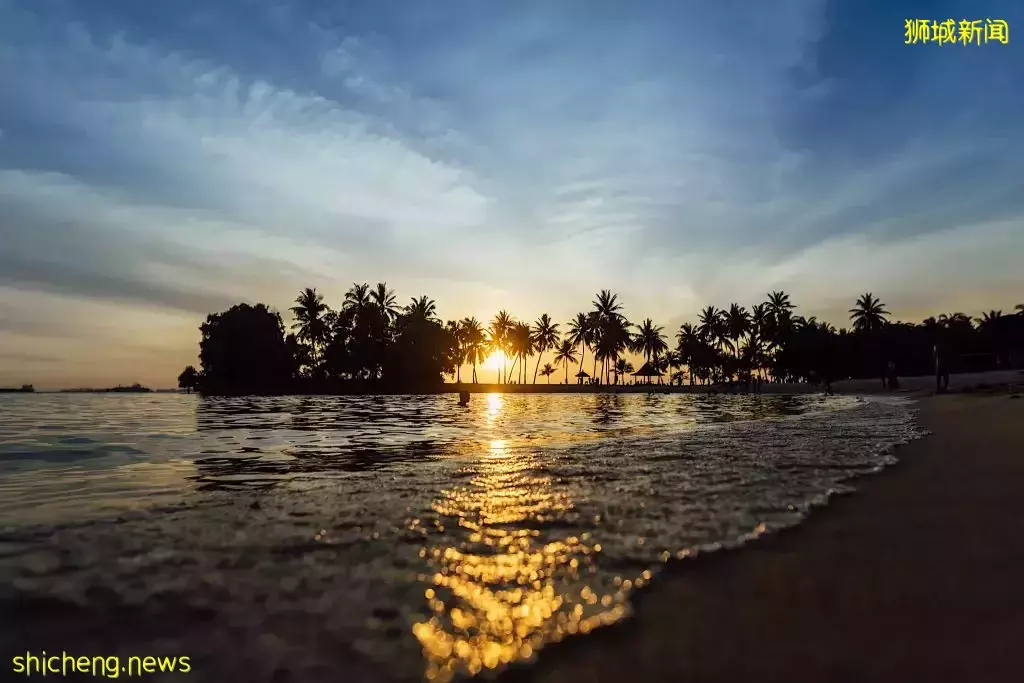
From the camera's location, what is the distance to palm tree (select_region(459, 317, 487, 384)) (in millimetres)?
127412

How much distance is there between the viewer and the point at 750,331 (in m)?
105

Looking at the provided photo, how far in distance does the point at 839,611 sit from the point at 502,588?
A: 191 cm

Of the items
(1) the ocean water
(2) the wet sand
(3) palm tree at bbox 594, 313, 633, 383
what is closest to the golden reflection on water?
(1) the ocean water

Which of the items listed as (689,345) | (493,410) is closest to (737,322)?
(689,345)

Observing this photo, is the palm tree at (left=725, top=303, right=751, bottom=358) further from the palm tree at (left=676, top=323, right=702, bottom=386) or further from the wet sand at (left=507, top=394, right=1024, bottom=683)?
the wet sand at (left=507, top=394, right=1024, bottom=683)

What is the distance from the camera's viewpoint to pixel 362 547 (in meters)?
4.39

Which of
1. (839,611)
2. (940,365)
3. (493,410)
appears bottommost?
(493,410)

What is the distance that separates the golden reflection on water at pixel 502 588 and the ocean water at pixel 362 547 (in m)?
0.01

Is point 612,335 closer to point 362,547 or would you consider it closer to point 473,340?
point 473,340

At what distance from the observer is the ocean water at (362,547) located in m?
2.78

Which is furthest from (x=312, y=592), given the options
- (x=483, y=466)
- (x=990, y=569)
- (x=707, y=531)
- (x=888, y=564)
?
(x=483, y=466)

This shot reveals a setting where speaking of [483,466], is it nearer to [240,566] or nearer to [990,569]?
[240,566]

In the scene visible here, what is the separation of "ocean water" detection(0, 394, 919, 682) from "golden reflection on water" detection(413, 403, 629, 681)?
1 cm

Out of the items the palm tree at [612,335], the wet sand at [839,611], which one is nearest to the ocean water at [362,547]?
the wet sand at [839,611]
